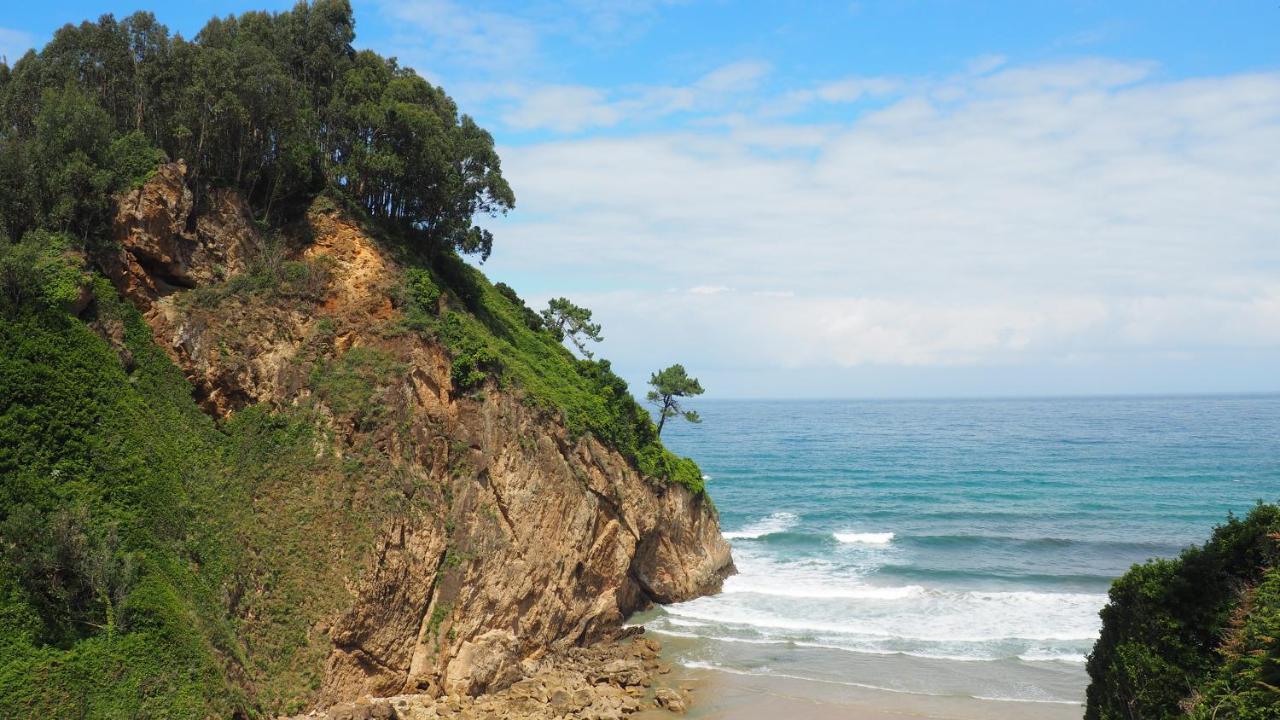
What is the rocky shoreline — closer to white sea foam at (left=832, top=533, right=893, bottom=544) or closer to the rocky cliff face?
the rocky cliff face

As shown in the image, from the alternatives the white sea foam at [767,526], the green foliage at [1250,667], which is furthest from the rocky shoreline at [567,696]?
the white sea foam at [767,526]

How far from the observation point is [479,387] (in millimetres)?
32312

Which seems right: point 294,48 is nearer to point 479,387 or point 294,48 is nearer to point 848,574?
point 479,387

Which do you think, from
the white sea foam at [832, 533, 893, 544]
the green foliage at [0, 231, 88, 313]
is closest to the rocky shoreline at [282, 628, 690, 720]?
the green foliage at [0, 231, 88, 313]

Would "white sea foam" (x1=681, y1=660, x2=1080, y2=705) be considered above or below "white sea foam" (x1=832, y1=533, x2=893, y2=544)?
below

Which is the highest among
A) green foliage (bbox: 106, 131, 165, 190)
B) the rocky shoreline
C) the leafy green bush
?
green foliage (bbox: 106, 131, 165, 190)

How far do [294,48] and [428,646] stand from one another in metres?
27.8

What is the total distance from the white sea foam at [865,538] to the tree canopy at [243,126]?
102 ft

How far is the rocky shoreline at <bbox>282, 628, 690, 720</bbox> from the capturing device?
25688mm

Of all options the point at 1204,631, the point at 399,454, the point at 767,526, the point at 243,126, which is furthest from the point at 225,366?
the point at 767,526

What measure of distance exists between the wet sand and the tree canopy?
2314 cm

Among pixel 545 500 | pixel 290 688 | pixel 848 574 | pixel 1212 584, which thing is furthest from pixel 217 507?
pixel 848 574

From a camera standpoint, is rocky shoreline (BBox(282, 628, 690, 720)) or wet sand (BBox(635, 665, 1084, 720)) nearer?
rocky shoreline (BBox(282, 628, 690, 720))

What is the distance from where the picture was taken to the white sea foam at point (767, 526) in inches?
2136
